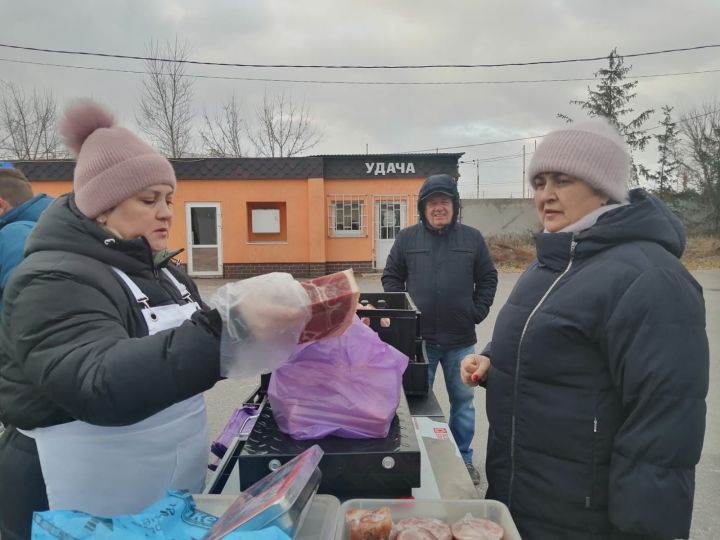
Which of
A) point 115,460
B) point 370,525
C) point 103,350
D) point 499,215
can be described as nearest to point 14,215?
point 115,460

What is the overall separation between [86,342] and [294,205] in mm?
13338

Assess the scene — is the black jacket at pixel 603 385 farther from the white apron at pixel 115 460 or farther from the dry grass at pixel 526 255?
the dry grass at pixel 526 255

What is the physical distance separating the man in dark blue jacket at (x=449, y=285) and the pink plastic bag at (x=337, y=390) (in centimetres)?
222

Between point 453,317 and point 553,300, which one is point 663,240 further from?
point 453,317

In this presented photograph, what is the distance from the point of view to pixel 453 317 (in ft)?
12.2

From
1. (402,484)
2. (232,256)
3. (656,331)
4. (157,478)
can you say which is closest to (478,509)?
(402,484)

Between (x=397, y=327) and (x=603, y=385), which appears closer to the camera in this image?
(x=603, y=385)

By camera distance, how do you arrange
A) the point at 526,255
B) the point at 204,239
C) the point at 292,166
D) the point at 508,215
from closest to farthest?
the point at 292,166
the point at 204,239
the point at 526,255
the point at 508,215

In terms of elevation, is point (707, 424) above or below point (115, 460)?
below

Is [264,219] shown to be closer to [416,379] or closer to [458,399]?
[458,399]

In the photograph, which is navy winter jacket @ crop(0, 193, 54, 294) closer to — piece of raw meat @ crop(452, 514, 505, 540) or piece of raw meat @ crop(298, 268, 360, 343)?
piece of raw meat @ crop(298, 268, 360, 343)

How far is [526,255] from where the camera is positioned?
1723 cm

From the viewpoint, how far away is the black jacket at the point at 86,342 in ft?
3.36

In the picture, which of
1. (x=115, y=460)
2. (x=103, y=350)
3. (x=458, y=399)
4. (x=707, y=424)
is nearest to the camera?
(x=103, y=350)
